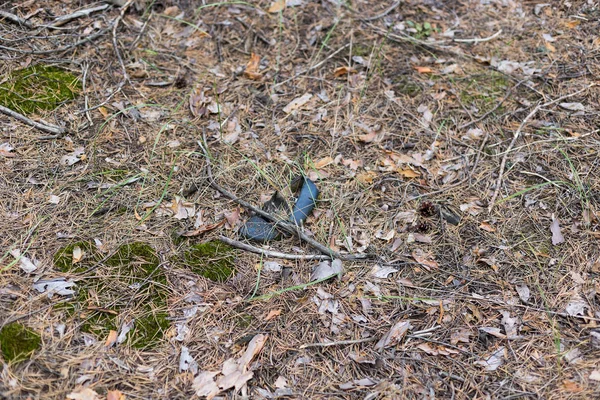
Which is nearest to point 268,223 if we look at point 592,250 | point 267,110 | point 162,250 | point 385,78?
point 162,250

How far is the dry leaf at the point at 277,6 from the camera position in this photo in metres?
4.32

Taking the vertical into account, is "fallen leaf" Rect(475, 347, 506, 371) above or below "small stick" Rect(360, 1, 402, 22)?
below

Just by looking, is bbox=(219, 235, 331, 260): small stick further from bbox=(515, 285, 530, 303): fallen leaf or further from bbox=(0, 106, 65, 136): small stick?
bbox=(0, 106, 65, 136): small stick

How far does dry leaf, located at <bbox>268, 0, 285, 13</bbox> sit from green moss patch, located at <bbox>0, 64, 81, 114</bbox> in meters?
1.72

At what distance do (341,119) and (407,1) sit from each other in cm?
157

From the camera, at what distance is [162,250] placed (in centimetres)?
287

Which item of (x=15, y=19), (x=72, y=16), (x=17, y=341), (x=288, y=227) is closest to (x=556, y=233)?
(x=288, y=227)

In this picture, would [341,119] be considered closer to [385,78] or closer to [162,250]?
[385,78]

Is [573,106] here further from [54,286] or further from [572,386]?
[54,286]

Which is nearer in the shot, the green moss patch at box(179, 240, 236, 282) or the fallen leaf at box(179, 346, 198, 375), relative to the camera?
the fallen leaf at box(179, 346, 198, 375)

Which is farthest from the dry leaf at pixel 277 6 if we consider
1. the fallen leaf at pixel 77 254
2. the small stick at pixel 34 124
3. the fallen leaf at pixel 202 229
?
the fallen leaf at pixel 77 254

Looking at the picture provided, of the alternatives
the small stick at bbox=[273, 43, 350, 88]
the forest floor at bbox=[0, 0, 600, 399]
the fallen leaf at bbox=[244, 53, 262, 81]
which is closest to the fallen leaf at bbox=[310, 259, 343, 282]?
the forest floor at bbox=[0, 0, 600, 399]

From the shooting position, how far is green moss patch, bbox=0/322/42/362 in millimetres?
2361

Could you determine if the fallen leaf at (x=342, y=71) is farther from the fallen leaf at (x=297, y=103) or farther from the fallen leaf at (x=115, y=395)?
the fallen leaf at (x=115, y=395)
